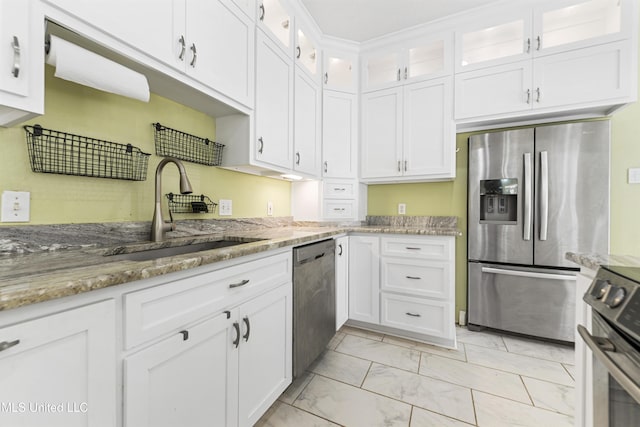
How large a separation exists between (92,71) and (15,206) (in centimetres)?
58

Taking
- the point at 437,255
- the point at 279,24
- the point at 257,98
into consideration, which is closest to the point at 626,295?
the point at 437,255

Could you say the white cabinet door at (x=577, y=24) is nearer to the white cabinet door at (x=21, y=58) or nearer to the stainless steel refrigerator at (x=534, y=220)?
the stainless steel refrigerator at (x=534, y=220)

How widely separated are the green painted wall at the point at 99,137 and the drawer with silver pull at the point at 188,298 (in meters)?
0.70

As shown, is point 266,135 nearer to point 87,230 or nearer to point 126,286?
point 87,230

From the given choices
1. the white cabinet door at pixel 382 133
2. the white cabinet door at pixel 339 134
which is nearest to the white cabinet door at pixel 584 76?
the white cabinet door at pixel 382 133

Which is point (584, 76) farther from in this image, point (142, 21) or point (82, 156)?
point (82, 156)

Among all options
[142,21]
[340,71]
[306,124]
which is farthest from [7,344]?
[340,71]

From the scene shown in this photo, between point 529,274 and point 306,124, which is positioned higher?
point 306,124

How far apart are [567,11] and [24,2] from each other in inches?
128

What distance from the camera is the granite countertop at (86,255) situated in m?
0.58

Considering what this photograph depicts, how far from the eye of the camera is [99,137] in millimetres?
1235

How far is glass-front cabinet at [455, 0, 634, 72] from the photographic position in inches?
77.0

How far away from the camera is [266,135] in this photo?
1.88 m

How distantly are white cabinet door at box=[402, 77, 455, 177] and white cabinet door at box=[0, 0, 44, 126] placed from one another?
246 centimetres
